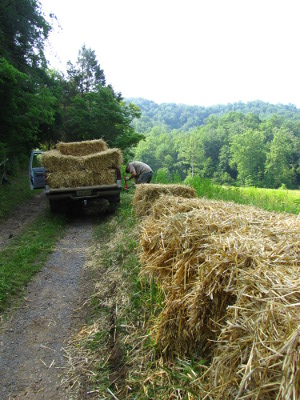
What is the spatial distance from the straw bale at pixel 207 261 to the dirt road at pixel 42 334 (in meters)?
A: 1.21

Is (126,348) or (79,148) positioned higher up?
(79,148)

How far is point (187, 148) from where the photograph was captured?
9069 cm

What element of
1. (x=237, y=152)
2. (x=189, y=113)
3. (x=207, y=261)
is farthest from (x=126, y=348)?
(x=189, y=113)

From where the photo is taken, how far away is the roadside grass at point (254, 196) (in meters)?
6.54

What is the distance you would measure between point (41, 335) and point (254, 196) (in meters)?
6.22

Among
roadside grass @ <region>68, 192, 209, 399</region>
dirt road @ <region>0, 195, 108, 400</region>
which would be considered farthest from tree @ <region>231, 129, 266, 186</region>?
roadside grass @ <region>68, 192, 209, 399</region>

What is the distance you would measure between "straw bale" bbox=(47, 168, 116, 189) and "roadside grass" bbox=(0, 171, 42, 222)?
2530mm

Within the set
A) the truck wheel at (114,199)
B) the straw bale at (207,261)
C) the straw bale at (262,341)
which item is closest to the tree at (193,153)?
the truck wheel at (114,199)

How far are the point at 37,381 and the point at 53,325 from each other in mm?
929

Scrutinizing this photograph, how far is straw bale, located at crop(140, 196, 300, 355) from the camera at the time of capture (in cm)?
206

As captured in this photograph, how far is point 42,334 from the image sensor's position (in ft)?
11.4

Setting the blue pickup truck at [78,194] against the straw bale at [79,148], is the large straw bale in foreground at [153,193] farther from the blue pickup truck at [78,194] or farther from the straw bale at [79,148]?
the straw bale at [79,148]

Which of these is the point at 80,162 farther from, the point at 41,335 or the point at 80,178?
the point at 41,335

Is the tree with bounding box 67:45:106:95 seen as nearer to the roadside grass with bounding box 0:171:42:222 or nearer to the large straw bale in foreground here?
the roadside grass with bounding box 0:171:42:222
